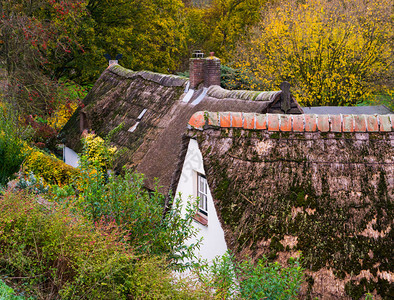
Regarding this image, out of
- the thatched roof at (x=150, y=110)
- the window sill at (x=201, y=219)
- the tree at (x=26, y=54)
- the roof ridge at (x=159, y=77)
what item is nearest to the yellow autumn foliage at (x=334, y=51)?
the roof ridge at (x=159, y=77)

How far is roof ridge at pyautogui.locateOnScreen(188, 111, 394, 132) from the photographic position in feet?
20.2

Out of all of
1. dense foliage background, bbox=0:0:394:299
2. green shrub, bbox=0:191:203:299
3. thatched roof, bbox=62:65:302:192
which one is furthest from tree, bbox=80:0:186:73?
green shrub, bbox=0:191:203:299

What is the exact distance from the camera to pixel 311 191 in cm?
586

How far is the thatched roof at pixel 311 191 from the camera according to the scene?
207 inches

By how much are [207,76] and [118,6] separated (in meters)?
14.0

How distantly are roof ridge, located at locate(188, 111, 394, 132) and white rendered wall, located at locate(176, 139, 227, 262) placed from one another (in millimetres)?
588

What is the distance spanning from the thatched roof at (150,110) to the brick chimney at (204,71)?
47cm

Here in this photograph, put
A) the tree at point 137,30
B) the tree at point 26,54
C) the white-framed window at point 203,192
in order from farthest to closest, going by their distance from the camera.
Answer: the tree at point 137,30, the tree at point 26,54, the white-framed window at point 203,192

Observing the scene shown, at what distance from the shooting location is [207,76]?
42.2 feet

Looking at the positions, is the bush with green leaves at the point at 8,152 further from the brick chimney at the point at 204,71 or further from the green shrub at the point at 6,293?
the brick chimney at the point at 204,71

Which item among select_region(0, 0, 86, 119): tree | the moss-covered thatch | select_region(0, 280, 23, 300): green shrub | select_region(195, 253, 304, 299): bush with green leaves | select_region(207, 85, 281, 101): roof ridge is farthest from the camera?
select_region(0, 0, 86, 119): tree

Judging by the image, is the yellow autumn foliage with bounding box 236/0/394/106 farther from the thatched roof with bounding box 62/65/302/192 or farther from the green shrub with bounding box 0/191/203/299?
the green shrub with bounding box 0/191/203/299

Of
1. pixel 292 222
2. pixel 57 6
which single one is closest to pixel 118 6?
pixel 57 6

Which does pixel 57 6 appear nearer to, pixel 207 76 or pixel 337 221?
pixel 207 76
